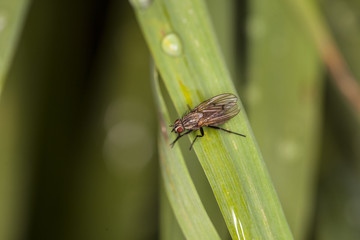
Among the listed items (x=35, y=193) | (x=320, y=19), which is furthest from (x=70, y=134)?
(x=320, y=19)

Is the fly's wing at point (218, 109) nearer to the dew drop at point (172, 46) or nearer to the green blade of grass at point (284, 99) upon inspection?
the dew drop at point (172, 46)

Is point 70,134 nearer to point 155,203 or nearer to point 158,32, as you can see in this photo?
point 155,203

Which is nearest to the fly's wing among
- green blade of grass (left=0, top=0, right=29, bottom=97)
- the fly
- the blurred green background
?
the fly

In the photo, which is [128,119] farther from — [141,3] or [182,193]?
[182,193]

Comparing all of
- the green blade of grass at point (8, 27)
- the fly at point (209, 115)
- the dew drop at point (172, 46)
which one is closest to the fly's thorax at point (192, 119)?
the fly at point (209, 115)

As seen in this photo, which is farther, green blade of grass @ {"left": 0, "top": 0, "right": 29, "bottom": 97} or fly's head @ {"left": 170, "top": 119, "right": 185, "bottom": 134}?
fly's head @ {"left": 170, "top": 119, "right": 185, "bottom": 134}

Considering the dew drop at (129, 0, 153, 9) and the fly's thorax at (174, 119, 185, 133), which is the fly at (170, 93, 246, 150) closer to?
the fly's thorax at (174, 119, 185, 133)

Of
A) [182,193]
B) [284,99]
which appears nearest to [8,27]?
[182,193]
